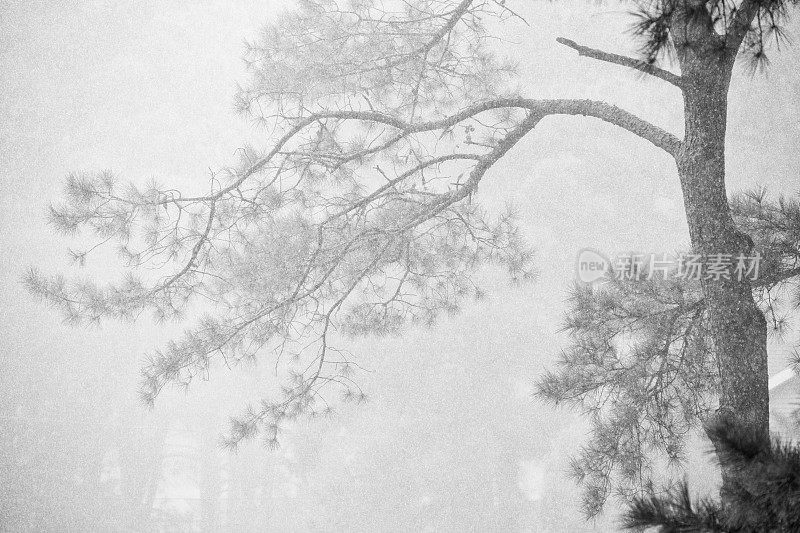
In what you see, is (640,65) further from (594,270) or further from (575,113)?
(594,270)

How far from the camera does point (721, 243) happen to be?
3.92 feet

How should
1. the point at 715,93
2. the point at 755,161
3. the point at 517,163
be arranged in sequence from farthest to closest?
the point at 517,163 → the point at 755,161 → the point at 715,93

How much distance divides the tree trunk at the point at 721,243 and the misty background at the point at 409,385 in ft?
13.2

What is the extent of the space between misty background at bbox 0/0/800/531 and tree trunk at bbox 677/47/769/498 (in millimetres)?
4034

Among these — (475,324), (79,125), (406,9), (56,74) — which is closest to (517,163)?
(475,324)

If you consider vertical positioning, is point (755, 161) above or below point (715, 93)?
above

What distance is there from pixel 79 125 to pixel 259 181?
17066 millimetres

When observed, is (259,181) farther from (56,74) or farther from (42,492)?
(56,74)

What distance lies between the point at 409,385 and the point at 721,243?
7.36 metres

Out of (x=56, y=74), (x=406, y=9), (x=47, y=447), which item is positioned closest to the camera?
(x=406, y=9)

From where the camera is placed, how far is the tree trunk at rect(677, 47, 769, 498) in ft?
3.84

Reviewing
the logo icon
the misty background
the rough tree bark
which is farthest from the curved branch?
the misty background

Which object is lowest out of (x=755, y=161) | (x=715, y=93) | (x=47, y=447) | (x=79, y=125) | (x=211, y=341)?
(x=47, y=447)

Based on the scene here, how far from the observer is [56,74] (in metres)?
16.7
